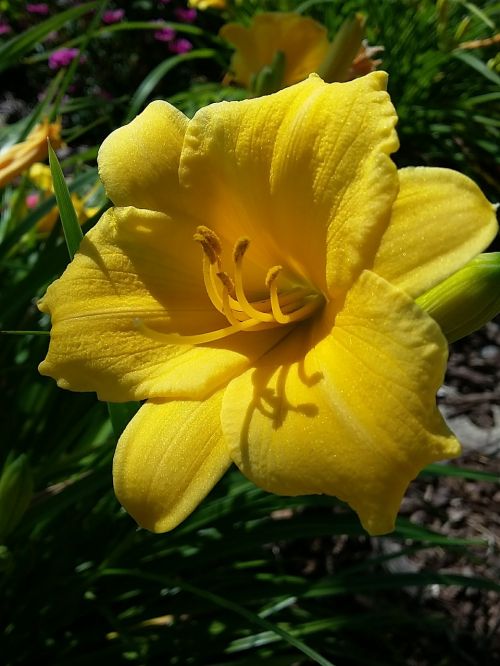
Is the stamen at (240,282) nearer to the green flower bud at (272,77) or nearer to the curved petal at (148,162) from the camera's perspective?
the curved petal at (148,162)

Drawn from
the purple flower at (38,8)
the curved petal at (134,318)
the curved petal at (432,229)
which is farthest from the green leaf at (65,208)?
the purple flower at (38,8)

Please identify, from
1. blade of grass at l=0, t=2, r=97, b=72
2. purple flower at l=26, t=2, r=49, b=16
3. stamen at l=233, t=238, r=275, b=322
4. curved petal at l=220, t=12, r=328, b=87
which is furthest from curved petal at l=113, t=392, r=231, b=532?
purple flower at l=26, t=2, r=49, b=16

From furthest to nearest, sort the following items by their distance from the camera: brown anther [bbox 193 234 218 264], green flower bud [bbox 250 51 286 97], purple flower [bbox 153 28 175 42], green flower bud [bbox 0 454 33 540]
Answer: purple flower [bbox 153 28 175 42] < green flower bud [bbox 250 51 286 97] < green flower bud [bbox 0 454 33 540] < brown anther [bbox 193 234 218 264]

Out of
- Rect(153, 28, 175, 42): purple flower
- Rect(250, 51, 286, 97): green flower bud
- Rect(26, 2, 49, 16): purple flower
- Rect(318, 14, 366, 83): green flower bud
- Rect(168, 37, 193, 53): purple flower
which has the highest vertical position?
Rect(318, 14, 366, 83): green flower bud

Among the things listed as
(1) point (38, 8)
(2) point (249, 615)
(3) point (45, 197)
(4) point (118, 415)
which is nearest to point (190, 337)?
(4) point (118, 415)

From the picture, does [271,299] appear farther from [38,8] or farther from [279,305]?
[38,8]

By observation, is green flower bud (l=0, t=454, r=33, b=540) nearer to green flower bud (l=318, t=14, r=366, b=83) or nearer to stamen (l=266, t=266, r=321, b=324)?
stamen (l=266, t=266, r=321, b=324)

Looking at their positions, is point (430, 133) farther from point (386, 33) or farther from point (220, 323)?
point (220, 323)
